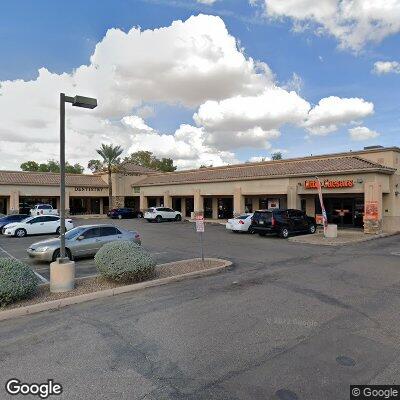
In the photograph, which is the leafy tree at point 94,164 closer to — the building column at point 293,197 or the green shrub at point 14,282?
the building column at point 293,197

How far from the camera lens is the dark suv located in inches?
819

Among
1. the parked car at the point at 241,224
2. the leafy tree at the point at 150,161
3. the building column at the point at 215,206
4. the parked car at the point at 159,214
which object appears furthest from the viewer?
the leafy tree at the point at 150,161

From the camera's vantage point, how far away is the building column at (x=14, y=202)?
37031 millimetres

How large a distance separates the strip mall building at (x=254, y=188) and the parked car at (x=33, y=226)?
14.2 meters

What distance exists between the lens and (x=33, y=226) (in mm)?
23969

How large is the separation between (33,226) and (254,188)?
55.5ft

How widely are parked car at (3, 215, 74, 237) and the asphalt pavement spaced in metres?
18.2

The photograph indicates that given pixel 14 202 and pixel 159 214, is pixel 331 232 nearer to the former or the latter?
pixel 159 214

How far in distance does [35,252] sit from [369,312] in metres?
10.9

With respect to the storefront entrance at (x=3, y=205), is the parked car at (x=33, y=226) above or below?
below

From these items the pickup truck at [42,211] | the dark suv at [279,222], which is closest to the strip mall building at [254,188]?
the dark suv at [279,222]

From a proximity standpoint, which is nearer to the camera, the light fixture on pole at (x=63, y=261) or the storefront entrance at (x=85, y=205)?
the light fixture on pole at (x=63, y=261)

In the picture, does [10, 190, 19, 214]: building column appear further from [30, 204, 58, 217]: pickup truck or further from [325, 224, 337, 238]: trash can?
[325, 224, 337, 238]: trash can

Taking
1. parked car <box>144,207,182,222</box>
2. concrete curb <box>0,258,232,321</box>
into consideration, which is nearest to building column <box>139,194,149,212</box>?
parked car <box>144,207,182,222</box>
